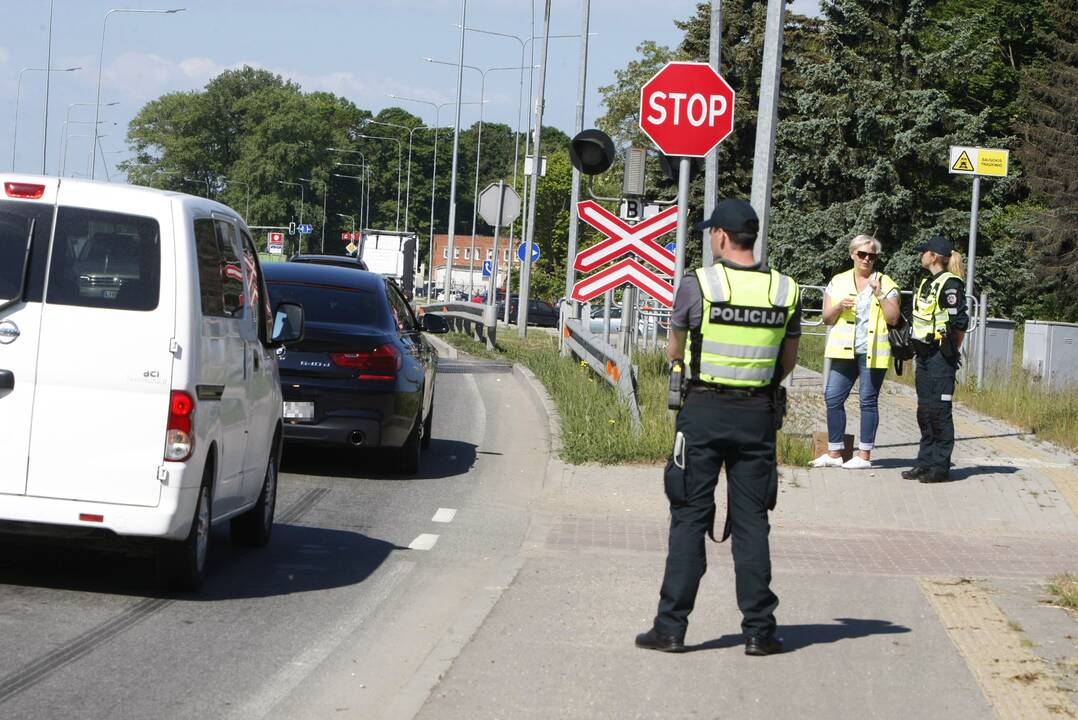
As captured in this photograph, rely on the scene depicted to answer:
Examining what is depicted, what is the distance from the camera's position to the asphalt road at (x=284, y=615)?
19.0 feet

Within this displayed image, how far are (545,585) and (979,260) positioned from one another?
3959cm

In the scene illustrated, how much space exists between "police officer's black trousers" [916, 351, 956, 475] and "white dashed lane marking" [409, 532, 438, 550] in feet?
14.2

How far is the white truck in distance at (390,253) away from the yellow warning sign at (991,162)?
40701mm

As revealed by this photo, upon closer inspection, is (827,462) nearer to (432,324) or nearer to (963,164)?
(432,324)

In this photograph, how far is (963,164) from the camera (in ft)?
57.3

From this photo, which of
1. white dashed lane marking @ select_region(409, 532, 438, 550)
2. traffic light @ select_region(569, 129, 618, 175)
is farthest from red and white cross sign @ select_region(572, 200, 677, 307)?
white dashed lane marking @ select_region(409, 532, 438, 550)

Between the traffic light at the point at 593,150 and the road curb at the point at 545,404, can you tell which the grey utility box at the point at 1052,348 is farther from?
the traffic light at the point at 593,150

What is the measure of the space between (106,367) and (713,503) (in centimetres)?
267

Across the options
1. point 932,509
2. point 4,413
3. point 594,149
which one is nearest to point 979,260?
point 594,149

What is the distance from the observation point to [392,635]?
6.99 meters

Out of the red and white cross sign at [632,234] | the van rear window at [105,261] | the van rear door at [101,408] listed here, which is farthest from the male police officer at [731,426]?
the red and white cross sign at [632,234]

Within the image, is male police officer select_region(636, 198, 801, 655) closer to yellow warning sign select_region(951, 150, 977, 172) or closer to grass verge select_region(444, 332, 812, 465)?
grass verge select_region(444, 332, 812, 465)

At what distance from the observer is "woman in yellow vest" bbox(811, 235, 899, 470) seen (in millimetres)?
12609

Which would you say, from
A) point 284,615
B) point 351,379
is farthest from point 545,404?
point 284,615
